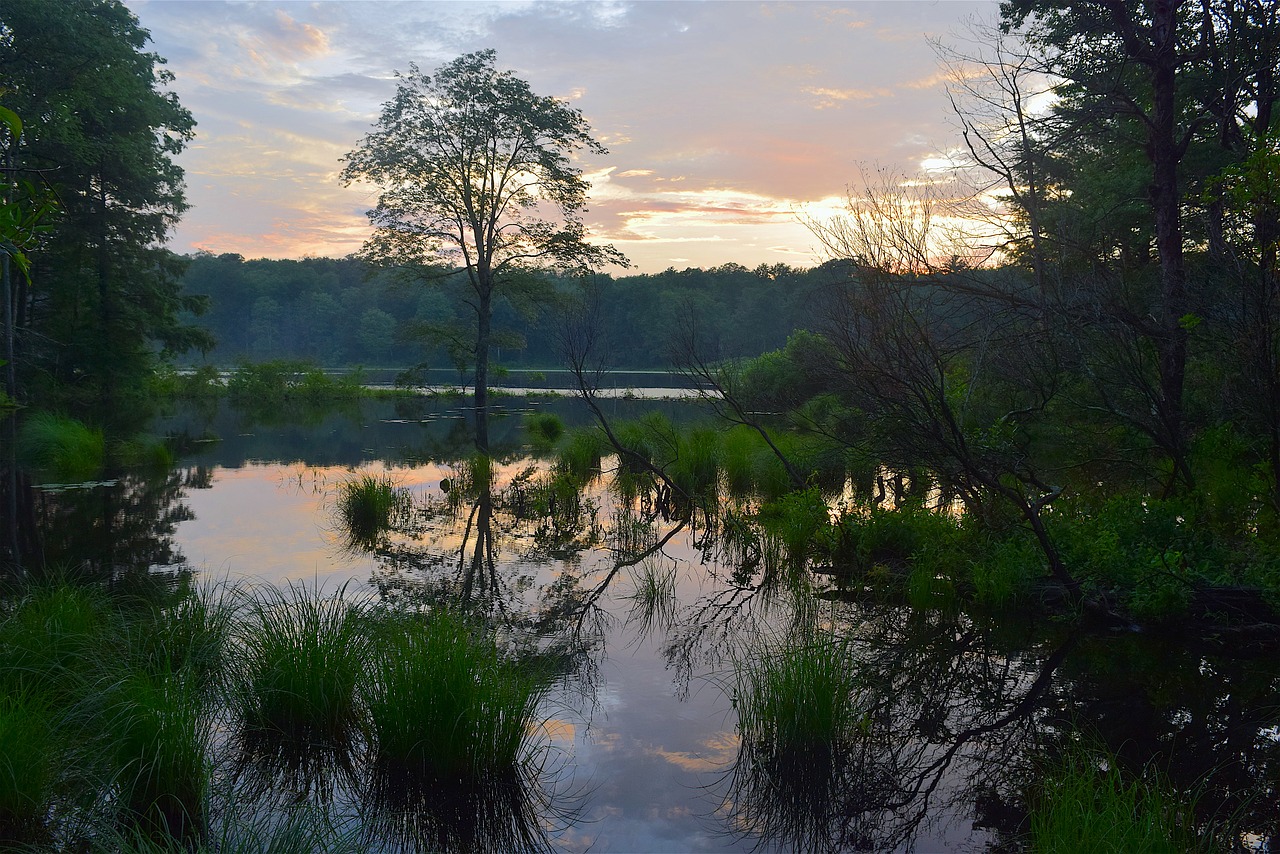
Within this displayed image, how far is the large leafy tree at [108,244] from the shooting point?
2534cm

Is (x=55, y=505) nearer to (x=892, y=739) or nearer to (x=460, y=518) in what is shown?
(x=460, y=518)

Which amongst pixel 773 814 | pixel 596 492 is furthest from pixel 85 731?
pixel 596 492

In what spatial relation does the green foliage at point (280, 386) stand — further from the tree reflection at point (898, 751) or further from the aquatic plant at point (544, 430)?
the tree reflection at point (898, 751)

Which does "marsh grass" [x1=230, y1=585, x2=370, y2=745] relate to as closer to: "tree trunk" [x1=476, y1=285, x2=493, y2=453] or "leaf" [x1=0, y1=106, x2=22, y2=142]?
"leaf" [x1=0, y1=106, x2=22, y2=142]

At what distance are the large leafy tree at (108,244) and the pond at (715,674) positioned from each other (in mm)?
16200

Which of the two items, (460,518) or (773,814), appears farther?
(460,518)

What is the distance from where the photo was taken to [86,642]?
5.32m

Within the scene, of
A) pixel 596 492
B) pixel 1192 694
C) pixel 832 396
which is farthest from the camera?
pixel 832 396

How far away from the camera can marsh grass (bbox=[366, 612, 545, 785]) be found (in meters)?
4.58

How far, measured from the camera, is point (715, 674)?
6.71m

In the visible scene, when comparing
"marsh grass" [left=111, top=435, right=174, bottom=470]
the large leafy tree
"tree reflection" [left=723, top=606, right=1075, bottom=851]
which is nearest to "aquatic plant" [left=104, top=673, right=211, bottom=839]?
"tree reflection" [left=723, top=606, right=1075, bottom=851]

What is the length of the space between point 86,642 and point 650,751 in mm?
3661

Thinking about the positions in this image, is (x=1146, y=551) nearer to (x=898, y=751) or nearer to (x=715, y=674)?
(x=898, y=751)

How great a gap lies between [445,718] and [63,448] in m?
15.9
